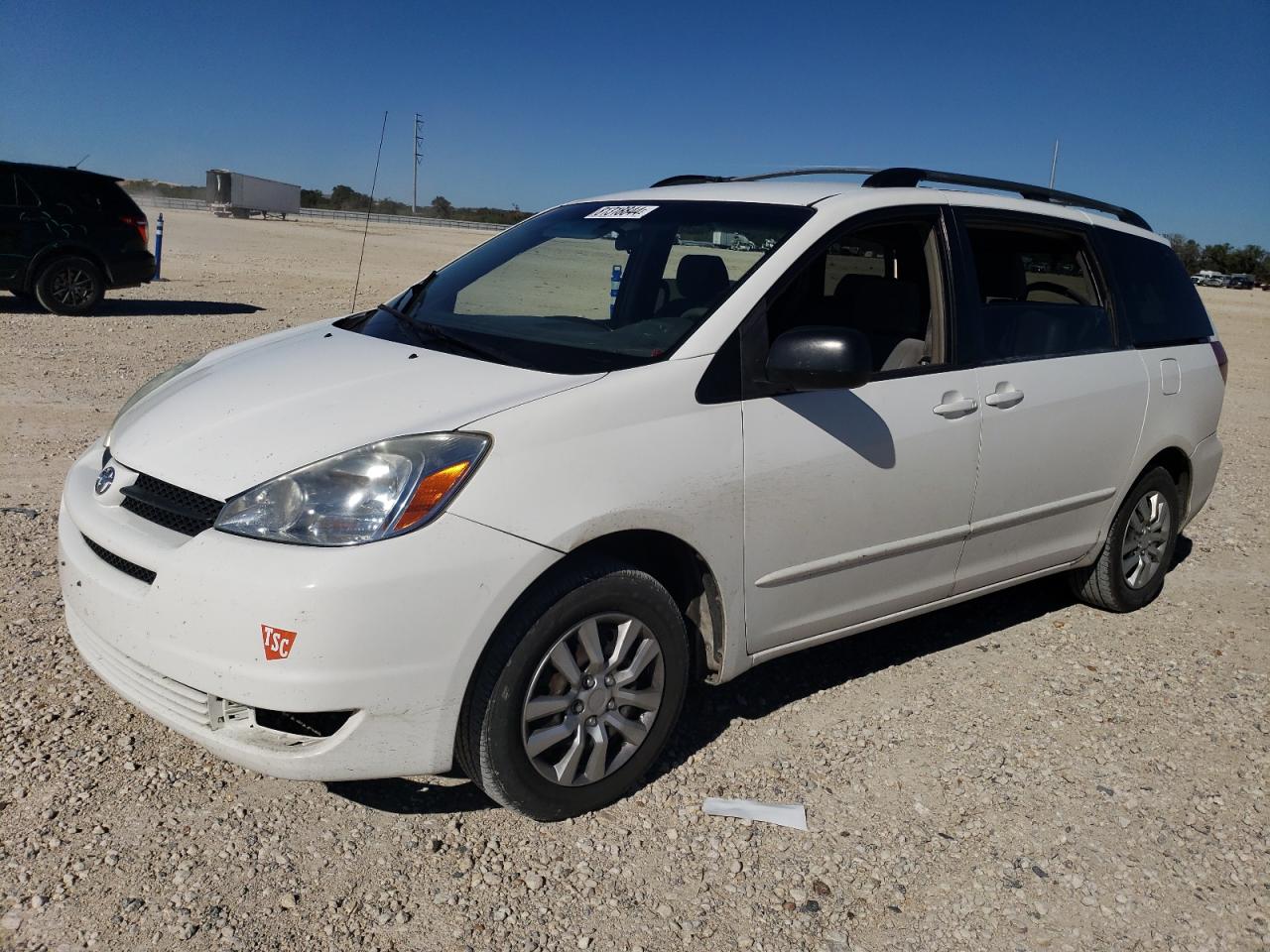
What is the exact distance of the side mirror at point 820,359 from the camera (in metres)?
3.32

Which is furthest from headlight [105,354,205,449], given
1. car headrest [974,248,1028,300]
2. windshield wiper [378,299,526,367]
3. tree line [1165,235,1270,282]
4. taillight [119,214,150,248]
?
tree line [1165,235,1270,282]

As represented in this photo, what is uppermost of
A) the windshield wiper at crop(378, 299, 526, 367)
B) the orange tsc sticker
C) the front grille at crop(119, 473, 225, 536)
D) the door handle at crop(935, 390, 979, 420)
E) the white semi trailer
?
the white semi trailer

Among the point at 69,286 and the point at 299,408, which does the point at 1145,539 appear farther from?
the point at 69,286

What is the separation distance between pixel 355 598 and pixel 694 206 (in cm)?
217

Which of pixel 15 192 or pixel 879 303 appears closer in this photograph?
pixel 879 303

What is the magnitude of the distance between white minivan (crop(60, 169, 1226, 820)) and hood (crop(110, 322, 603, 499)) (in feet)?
0.05

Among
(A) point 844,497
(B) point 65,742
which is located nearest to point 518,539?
(A) point 844,497

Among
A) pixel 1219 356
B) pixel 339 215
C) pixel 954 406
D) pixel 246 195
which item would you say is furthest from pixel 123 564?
pixel 339 215

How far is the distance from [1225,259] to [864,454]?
101093 mm

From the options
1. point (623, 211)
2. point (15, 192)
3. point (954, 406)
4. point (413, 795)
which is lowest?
point (413, 795)

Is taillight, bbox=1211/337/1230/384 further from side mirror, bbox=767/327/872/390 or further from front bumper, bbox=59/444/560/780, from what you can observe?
front bumper, bbox=59/444/560/780

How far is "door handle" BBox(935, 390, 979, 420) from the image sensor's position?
155 inches

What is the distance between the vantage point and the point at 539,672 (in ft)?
9.87

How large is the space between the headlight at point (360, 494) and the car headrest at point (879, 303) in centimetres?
189
